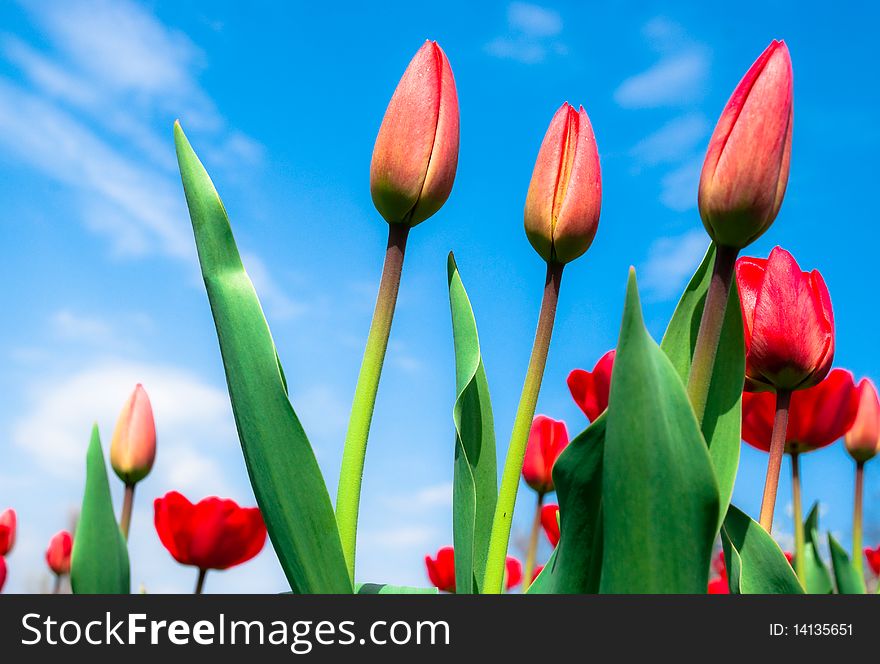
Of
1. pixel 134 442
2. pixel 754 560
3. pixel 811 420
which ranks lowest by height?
pixel 754 560

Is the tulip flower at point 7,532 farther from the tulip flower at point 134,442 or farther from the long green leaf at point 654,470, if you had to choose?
the long green leaf at point 654,470

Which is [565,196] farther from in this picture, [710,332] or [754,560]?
[754,560]

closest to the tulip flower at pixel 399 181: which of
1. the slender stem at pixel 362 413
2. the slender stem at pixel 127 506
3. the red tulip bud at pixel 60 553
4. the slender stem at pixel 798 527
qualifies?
the slender stem at pixel 362 413

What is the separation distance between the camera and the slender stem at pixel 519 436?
0.75 metres

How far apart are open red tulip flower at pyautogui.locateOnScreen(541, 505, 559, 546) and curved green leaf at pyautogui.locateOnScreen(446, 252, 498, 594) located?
445 millimetres

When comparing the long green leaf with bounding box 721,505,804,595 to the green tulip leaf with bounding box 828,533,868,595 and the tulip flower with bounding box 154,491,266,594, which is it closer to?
the green tulip leaf with bounding box 828,533,868,595

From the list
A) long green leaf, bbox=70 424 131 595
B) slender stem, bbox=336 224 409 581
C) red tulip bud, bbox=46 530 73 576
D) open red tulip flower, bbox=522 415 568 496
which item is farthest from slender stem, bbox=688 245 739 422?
red tulip bud, bbox=46 530 73 576

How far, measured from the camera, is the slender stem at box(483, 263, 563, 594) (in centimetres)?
75

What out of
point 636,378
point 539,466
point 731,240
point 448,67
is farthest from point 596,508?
point 539,466

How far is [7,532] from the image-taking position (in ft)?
→ 8.03

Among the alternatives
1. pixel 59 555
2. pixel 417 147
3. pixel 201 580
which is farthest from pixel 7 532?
pixel 417 147

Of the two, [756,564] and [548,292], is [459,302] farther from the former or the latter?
[756,564]

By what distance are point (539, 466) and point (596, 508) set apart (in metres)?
0.93

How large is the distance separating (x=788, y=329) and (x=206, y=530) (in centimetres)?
134
